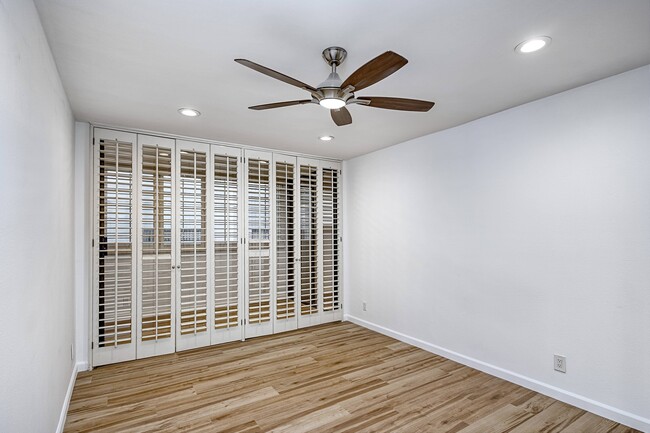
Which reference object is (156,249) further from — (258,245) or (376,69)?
(376,69)

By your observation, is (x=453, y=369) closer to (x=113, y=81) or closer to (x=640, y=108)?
(x=640, y=108)

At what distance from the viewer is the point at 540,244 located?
2.91 m

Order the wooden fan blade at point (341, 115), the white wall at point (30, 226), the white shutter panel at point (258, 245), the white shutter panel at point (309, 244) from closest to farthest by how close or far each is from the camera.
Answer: the white wall at point (30, 226) < the wooden fan blade at point (341, 115) < the white shutter panel at point (258, 245) < the white shutter panel at point (309, 244)

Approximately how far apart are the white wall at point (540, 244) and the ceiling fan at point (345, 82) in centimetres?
115

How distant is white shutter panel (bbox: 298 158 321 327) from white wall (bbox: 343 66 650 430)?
113cm

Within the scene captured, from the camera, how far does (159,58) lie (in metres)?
2.13

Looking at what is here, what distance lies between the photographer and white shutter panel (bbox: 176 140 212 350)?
3.90m

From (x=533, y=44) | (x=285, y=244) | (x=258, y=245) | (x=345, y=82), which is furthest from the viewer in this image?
(x=285, y=244)

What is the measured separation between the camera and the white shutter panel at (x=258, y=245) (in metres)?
4.36

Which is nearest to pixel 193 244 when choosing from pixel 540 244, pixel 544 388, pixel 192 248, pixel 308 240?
pixel 192 248

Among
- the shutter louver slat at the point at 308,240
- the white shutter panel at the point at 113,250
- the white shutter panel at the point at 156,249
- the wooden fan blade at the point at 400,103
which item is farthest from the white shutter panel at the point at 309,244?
the wooden fan blade at the point at 400,103

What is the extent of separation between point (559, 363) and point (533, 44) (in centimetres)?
245

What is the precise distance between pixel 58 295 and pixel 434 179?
3.61m

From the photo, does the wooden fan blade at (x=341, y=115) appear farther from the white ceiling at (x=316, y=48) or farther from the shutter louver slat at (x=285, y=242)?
the shutter louver slat at (x=285, y=242)
